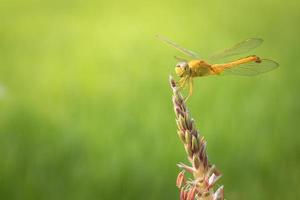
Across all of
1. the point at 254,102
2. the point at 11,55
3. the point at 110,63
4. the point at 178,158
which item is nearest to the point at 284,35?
the point at 254,102

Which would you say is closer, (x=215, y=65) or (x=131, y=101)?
(x=215, y=65)

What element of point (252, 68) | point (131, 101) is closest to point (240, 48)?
point (252, 68)

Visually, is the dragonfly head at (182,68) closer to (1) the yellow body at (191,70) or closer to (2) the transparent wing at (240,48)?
(1) the yellow body at (191,70)

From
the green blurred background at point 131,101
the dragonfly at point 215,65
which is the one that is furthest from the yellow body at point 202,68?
the green blurred background at point 131,101

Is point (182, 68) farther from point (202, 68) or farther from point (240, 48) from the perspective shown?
point (240, 48)

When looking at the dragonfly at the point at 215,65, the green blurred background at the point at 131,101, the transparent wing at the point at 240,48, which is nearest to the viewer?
the dragonfly at the point at 215,65

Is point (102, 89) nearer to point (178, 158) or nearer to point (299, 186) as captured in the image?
point (178, 158)
